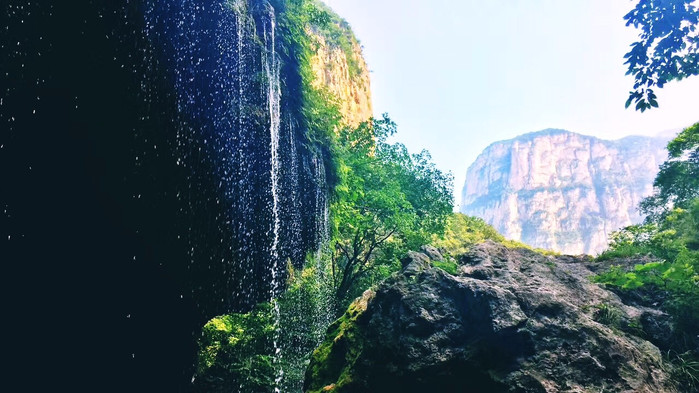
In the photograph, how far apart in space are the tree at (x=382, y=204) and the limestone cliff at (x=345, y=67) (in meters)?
19.2

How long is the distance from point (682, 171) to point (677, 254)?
9539 mm

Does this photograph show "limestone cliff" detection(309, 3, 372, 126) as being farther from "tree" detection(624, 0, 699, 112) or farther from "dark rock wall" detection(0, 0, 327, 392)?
"tree" detection(624, 0, 699, 112)

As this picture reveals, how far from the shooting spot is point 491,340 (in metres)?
5.48

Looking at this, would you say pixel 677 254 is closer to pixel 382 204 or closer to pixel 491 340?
pixel 491 340

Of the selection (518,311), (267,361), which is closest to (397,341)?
(518,311)

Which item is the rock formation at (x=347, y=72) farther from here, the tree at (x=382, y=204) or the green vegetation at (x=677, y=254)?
the green vegetation at (x=677, y=254)

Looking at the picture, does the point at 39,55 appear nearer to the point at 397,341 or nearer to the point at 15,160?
the point at 15,160

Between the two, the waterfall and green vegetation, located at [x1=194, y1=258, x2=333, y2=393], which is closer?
the waterfall

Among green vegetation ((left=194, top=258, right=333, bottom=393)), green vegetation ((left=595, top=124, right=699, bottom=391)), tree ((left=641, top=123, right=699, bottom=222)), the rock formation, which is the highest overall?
the rock formation

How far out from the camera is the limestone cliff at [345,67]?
3850 cm

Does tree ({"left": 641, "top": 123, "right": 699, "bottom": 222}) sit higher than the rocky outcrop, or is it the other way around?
tree ({"left": 641, "top": 123, "right": 699, "bottom": 222})

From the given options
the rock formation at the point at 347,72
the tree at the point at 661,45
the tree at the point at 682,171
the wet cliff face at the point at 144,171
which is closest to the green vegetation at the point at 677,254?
the tree at the point at 682,171

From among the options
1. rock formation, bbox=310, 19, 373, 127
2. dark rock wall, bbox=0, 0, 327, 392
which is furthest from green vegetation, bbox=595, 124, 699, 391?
Answer: rock formation, bbox=310, 19, 373, 127

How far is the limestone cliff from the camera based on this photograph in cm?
3850
